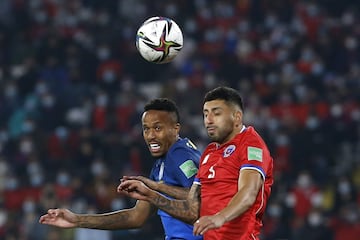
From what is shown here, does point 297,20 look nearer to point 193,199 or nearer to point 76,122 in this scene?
point 76,122

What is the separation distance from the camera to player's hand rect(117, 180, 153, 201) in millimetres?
6242

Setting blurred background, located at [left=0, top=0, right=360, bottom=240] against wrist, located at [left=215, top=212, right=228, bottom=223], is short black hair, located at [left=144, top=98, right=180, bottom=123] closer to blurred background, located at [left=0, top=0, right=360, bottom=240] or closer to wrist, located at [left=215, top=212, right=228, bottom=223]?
wrist, located at [left=215, top=212, right=228, bottom=223]

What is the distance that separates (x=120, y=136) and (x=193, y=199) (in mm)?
10084

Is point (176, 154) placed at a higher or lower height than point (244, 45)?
lower

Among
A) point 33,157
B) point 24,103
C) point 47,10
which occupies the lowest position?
point 33,157

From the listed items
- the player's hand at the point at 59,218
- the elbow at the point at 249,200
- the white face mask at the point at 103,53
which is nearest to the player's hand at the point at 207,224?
the elbow at the point at 249,200

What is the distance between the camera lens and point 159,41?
24.8ft

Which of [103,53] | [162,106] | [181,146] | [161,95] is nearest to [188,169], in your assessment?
[181,146]

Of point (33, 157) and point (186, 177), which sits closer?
point (186, 177)

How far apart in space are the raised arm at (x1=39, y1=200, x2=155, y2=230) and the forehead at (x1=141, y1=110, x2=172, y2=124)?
69cm

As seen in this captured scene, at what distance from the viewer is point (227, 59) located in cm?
1898

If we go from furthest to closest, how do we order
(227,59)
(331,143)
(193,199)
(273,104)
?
(227,59)
(273,104)
(331,143)
(193,199)

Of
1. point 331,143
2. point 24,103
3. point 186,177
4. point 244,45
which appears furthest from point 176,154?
point 244,45

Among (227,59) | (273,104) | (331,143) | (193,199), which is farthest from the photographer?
(227,59)
